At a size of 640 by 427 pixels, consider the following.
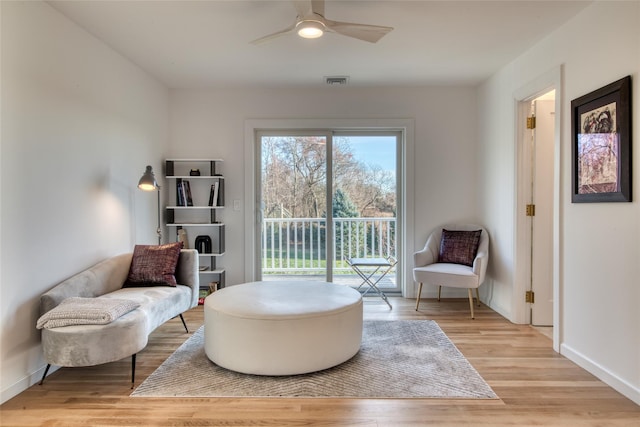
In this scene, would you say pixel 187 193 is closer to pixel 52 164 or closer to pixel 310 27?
pixel 52 164

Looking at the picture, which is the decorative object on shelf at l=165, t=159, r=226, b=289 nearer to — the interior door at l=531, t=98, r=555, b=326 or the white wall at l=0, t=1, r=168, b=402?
the white wall at l=0, t=1, r=168, b=402

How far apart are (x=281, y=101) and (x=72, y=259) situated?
2642mm

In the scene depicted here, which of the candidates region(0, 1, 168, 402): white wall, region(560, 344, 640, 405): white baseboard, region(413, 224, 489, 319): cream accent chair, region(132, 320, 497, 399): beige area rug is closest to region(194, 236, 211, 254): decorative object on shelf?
region(0, 1, 168, 402): white wall

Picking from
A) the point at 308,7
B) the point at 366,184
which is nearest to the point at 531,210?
the point at 366,184

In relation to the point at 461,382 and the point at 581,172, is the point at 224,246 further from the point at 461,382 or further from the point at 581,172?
the point at 581,172

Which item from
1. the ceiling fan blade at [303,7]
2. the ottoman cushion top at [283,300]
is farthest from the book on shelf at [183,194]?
the ceiling fan blade at [303,7]

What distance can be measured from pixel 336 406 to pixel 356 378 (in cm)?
33

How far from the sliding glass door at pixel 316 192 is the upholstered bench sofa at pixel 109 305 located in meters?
1.50

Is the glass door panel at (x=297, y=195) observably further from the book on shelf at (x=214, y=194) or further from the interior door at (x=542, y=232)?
the interior door at (x=542, y=232)

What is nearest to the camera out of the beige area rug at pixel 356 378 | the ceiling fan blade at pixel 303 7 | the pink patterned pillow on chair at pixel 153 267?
the ceiling fan blade at pixel 303 7

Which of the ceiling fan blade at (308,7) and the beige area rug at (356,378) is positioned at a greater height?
the ceiling fan blade at (308,7)

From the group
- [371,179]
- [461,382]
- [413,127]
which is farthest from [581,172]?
[371,179]

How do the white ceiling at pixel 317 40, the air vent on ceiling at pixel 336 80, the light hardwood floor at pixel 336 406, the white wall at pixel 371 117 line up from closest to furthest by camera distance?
1. the light hardwood floor at pixel 336 406
2. the white ceiling at pixel 317 40
3. the air vent on ceiling at pixel 336 80
4. the white wall at pixel 371 117

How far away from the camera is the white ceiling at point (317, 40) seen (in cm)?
240
